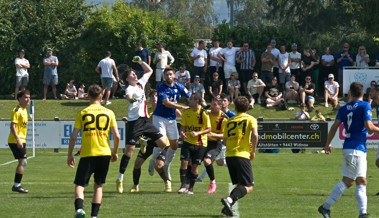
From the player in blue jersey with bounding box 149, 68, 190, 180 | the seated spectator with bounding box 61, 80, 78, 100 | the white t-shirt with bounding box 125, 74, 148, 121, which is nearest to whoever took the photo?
the white t-shirt with bounding box 125, 74, 148, 121

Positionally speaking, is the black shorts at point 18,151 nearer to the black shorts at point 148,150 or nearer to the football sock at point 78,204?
the black shorts at point 148,150

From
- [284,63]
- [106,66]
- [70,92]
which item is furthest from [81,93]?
[284,63]

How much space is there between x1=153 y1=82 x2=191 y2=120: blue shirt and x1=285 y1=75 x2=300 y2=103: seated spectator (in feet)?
66.0

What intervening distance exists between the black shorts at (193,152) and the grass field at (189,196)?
0.64 metres

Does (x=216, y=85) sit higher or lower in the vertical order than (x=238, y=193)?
higher

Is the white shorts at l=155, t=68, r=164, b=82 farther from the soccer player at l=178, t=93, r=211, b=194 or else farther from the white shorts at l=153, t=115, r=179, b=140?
the soccer player at l=178, t=93, r=211, b=194

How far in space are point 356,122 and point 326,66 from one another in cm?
2599

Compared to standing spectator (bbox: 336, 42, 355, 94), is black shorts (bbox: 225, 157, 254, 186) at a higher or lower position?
lower

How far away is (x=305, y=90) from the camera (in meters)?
38.2

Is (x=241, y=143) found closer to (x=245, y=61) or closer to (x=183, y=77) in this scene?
(x=183, y=77)

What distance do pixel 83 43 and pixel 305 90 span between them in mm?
11532

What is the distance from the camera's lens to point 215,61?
1528 inches

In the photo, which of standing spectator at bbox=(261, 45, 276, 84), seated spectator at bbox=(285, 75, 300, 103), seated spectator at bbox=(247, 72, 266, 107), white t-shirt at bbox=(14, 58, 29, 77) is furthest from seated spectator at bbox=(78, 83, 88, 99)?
seated spectator at bbox=(285, 75, 300, 103)

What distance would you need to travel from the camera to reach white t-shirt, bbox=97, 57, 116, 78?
123ft
